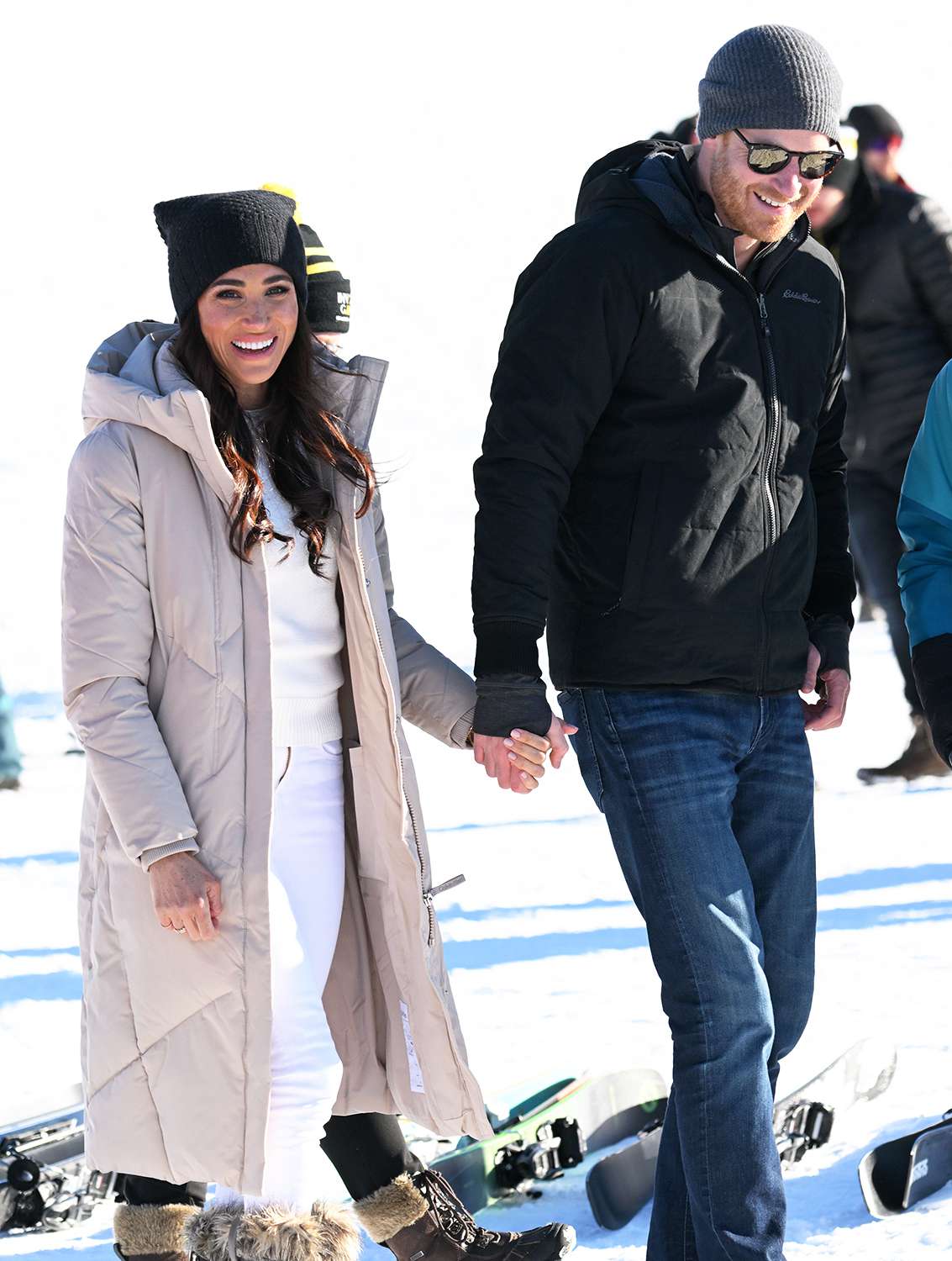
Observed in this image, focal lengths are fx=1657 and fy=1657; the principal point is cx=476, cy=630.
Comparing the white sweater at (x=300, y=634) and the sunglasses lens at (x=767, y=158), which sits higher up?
the sunglasses lens at (x=767, y=158)

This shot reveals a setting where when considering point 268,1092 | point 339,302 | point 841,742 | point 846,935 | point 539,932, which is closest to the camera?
point 268,1092

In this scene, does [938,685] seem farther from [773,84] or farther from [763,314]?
[773,84]

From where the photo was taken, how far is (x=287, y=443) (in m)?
2.64

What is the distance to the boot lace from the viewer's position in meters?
2.75

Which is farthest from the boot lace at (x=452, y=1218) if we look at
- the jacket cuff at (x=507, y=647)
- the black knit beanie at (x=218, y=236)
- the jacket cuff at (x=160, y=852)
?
the black knit beanie at (x=218, y=236)

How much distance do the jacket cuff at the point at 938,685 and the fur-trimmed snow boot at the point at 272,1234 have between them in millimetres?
1150

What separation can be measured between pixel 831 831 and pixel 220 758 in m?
4.13

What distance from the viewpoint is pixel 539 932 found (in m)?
5.20

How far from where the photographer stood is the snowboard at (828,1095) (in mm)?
3318

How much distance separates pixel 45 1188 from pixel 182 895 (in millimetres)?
1198

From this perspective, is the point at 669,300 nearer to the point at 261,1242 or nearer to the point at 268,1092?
the point at 268,1092

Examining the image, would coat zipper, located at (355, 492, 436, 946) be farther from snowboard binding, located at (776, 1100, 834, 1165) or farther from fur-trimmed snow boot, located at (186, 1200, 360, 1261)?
snowboard binding, located at (776, 1100, 834, 1165)

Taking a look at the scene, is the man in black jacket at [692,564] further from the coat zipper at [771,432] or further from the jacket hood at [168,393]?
the jacket hood at [168,393]

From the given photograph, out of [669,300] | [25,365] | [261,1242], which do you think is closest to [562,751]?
[669,300]
